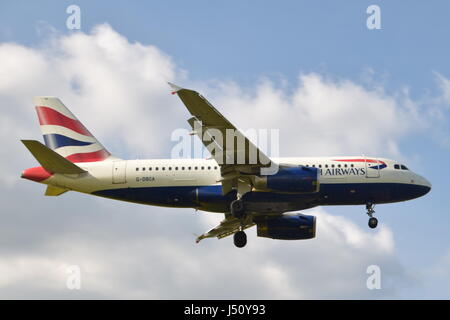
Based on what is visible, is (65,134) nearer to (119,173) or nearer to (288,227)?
(119,173)

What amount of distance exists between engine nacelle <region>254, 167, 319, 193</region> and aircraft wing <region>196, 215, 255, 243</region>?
6917mm

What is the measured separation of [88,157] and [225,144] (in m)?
12.0

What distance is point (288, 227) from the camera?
2362 inches

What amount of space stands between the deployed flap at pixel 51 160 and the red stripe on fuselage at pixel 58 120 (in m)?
5.21

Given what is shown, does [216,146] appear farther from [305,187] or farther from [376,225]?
[376,225]

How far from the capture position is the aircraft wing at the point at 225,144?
153 ft

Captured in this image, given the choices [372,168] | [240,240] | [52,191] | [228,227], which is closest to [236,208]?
[240,240]

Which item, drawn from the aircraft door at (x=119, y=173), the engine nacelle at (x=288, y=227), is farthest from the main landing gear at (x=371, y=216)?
the aircraft door at (x=119, y=173)

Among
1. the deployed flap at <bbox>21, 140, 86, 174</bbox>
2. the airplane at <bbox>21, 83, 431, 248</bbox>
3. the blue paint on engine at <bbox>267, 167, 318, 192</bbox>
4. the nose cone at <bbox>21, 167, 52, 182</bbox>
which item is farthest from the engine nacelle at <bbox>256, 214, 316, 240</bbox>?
the nose cone at <bbox>21, 167, 52, 182</bbox>

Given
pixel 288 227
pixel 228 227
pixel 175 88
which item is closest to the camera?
pixel 175 88

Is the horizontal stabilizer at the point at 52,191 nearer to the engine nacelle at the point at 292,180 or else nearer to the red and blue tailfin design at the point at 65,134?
the red and blue tailfin design at the point at 65,134

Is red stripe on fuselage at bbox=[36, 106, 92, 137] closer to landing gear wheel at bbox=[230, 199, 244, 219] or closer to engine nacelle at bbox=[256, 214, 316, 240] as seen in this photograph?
landing gear wheel at bbox=[230, 199, 244, 219]

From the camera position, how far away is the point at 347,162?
54.4 meters

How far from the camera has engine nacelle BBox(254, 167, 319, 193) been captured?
5125 centimetres
